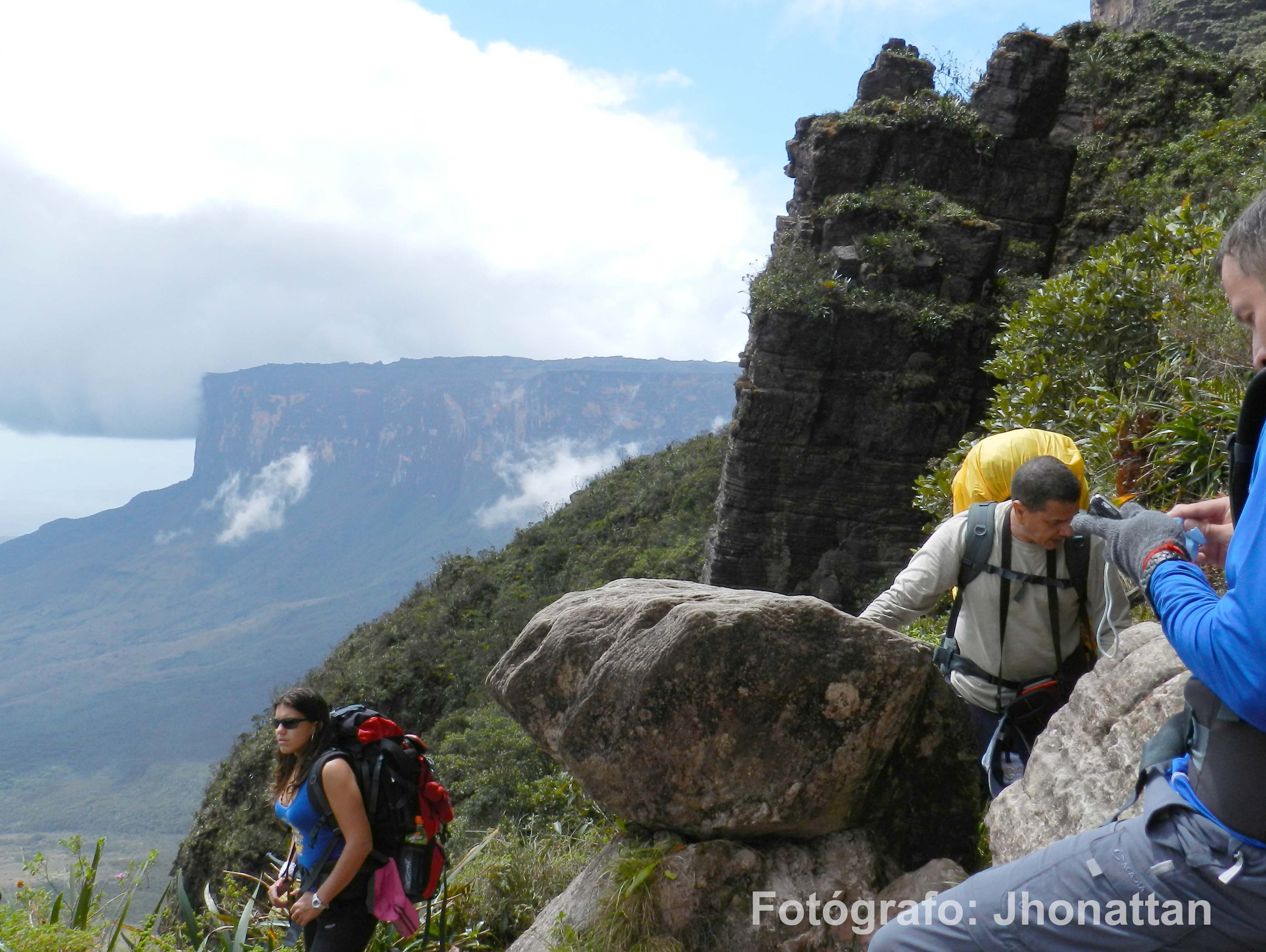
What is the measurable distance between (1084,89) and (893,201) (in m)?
5.44

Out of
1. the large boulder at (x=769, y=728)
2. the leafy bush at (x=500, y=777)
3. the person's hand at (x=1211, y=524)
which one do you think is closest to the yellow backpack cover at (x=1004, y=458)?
the large boulder at (x=769, y=728)

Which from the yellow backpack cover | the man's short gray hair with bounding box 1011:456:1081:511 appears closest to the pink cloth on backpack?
the yellow backpack cover

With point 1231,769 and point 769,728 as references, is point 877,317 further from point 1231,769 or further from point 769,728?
point 1231,769

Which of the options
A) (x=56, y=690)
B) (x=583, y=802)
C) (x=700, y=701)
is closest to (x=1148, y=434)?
(x=700, y=701)

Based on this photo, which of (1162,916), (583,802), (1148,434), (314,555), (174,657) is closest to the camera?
(1162,916)

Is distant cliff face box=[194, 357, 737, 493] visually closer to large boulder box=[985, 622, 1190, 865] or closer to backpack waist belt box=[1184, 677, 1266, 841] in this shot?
large boulder box=[985, 622, 1190, 865]

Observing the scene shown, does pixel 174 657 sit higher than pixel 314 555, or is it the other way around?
pixel 314 555

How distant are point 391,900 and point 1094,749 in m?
2.86

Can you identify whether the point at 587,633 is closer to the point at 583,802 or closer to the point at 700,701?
the point at 700,701

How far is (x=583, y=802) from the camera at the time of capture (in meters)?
7.30

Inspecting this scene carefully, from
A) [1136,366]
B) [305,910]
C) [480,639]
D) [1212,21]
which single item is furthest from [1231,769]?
[1212,21]

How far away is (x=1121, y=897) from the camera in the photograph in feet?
4.94

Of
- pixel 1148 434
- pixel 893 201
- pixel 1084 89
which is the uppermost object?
pixel 1084 89

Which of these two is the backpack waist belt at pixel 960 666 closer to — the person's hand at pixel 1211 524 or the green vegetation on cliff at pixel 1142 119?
the person's hand at pixel 1211 524
